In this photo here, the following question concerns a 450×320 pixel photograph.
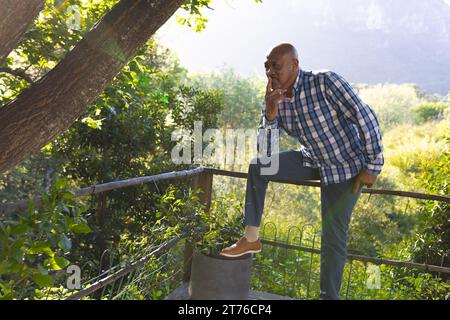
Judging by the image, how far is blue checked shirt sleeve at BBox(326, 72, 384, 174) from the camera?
85.1 inches

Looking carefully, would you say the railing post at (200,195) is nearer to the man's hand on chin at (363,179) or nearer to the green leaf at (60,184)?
the man's hand on chin at (363,179)

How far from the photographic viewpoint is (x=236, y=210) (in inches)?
108

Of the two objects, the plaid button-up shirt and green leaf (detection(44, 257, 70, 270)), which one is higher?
the plaid button-up shirt

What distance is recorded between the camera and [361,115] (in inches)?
85.0

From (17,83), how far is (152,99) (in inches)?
131

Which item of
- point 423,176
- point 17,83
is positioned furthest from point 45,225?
point 423,176

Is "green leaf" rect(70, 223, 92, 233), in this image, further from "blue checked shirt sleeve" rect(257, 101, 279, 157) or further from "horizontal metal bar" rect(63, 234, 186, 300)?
"blue checked shirt sleeve" rect(257, 101, 279, 157)

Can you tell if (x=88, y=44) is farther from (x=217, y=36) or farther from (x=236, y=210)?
(x=217, y=36)

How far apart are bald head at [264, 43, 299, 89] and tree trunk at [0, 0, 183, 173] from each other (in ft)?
2.89

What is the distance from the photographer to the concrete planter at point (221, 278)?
250 centimetres

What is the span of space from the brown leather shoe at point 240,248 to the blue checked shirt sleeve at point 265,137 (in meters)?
0.49

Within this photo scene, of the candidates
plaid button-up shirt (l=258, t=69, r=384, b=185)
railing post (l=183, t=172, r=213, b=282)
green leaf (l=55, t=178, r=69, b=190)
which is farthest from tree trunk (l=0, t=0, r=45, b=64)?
railing post (l=183, t=172, r=213, b=282)

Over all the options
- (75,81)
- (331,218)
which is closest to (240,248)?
(331,218)

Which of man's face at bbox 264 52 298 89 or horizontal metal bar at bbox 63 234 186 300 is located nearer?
horizontal metal bar at bbox 63 234 186 300
